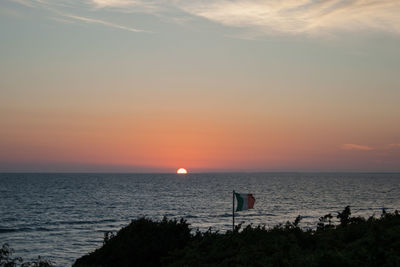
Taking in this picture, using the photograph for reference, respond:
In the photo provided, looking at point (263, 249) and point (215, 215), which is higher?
point (263, 249)

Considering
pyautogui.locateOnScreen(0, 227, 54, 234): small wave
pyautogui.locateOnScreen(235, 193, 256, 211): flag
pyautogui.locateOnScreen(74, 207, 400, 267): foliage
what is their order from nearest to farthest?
pyautogui.locateOnScreen(74, 207, 400, 267): foliage → pyautogui.locateOnScreen(235, 193, 256, 211): flag → pyautogui.locateOnScreen(0, 227, 54, 234): small wave

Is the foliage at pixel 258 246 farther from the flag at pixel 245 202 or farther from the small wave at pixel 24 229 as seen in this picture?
the small wave at pixel 24 229

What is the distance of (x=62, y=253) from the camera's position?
4081 centimetres

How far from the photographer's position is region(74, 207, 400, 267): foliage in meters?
14.7

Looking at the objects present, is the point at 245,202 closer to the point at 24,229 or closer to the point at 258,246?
the point at 258,246

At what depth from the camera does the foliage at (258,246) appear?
14680 millimetres

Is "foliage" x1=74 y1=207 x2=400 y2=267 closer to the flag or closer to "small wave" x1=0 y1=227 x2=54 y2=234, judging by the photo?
the flag

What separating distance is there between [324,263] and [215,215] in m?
58.8

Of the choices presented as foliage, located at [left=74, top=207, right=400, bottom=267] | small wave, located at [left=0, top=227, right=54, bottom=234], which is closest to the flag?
foliage, located at [left=74, top=207, right=400, bottom=267]

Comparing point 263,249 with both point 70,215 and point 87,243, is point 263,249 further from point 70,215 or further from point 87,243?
point 70,215

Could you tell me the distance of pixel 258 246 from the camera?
1872 centimetres

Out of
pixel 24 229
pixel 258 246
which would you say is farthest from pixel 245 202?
pixel 24 229

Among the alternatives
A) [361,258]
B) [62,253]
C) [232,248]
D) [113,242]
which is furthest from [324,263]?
[62,253]

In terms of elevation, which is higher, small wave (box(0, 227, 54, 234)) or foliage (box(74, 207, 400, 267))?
foliage (box(74, 207, 400, 267))
